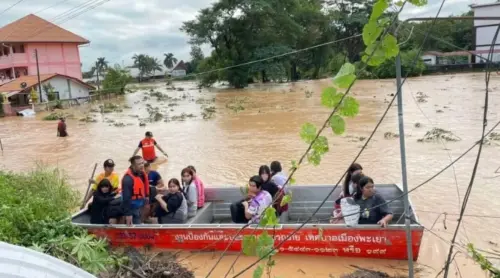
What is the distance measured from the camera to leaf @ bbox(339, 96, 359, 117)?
6.71ft

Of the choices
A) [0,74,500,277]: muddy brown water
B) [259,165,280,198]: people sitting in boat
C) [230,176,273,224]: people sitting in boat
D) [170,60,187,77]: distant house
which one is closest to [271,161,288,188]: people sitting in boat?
[259,165,280,198]: people sitting in boat

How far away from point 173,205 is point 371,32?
5.51 metres

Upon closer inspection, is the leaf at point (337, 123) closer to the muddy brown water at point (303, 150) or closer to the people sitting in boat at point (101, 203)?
the muddy brown water at point (303, 150)

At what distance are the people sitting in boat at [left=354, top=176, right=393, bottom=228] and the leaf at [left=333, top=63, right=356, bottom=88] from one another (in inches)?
160

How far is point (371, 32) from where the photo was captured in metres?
1.94

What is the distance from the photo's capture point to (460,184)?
10.1 meters

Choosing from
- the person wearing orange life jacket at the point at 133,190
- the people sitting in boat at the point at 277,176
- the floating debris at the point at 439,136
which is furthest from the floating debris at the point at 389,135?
the person wearing orange life jacket at the point at 133,190

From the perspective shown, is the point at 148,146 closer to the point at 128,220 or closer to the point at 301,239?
the point at 128,220

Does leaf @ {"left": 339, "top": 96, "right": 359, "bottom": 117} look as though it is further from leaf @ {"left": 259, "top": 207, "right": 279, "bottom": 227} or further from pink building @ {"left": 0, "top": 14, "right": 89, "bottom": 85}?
pink building @ {"left": 0, "top": 14, "right": 89, "bottom": 85}

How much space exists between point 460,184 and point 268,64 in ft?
122

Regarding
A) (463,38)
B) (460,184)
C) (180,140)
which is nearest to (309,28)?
(463,38)

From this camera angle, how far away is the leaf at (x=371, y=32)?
1934 mm

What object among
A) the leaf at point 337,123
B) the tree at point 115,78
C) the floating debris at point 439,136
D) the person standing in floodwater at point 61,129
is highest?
the tree at point 115,78

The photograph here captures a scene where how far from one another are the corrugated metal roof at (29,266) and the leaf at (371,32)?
4.88ft
